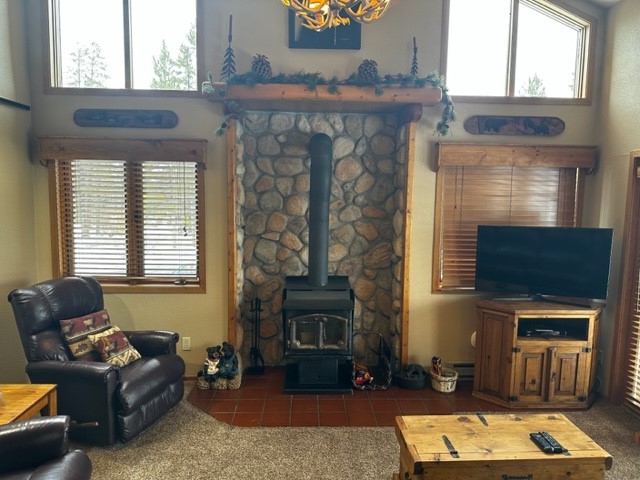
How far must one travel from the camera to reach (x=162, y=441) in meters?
3.08

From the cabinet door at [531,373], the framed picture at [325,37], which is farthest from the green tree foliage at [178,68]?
the cabinet door at [531,373]

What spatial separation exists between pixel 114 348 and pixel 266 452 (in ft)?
4.58

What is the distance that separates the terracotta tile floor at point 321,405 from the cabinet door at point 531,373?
0.26 m

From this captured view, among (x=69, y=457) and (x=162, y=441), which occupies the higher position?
(x=69, y=457)

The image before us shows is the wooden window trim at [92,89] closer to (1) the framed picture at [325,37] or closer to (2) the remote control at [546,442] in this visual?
(1) the framed picture at [325,37]

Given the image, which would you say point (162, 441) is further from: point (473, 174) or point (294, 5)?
point (473, 174)

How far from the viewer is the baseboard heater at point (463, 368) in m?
4.25

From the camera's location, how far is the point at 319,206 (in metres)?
3.96

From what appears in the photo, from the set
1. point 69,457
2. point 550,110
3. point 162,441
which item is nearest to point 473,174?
point 550,110

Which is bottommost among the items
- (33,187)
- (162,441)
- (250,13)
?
(162,441)

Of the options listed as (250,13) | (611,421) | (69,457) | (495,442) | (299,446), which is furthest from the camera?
(250,13)

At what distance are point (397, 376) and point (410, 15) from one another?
334 centimetres

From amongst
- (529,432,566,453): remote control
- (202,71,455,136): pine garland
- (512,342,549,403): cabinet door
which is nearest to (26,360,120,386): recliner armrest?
(202,71,455,136): pine garland

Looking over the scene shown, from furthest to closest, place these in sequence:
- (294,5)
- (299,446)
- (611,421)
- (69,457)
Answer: (611,421) → (299,446) → (69,457) → (294,5)
